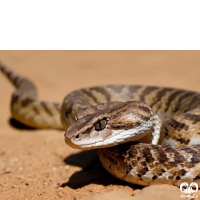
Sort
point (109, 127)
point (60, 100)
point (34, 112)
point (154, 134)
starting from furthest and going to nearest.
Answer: point (60, 100) < point (34, 112) < point (154, 134) < point (109, 127)

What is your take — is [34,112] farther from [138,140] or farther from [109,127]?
[109,127]

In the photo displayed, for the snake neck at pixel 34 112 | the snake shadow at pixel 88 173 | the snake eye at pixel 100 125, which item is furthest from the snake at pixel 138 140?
the snake neck at pixel 34 112

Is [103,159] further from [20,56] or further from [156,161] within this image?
[20,56]

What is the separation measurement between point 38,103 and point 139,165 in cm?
449

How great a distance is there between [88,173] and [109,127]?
1.06m

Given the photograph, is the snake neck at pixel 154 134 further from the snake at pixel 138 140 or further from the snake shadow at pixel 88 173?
the snake shadow at pixel 88 173

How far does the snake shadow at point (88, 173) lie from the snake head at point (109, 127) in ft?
1.92

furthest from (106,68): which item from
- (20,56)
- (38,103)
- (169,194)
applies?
(169,194)

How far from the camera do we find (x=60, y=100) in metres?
8.93

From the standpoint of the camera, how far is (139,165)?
3562mm

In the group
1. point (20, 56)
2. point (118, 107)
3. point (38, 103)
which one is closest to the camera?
point (118, 107)

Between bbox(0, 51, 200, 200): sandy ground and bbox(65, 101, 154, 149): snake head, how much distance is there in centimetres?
54

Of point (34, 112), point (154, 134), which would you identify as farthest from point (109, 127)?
point (34, 112)

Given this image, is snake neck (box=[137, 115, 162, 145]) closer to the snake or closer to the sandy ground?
the snake
